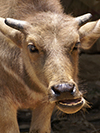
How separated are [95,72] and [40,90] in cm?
395

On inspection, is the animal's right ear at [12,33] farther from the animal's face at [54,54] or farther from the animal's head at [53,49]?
the animal's face at [54,54]

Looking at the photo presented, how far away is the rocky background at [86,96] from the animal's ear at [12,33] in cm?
267

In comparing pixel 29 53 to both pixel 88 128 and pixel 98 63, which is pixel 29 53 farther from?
pixel 98 63

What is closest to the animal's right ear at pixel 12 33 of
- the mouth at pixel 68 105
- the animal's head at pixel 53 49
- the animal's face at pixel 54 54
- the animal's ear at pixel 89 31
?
the animal's head at pixel 53 49

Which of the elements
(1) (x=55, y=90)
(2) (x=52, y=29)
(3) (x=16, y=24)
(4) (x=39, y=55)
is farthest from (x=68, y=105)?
(3) (x=16, y=24)

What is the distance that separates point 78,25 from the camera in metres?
5.27

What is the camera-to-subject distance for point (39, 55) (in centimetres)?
494

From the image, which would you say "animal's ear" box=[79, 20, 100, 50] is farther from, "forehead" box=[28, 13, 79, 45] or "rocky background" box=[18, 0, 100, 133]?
"rocky background" box=[18, 0, 100, 133]

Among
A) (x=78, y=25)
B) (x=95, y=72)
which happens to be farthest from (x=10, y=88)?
(x=95, y=72)

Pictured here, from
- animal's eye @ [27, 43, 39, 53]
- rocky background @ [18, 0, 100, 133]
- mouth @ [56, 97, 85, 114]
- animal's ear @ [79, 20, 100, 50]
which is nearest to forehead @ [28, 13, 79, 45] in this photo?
animal's eye @ [27, 43, 39, 53]

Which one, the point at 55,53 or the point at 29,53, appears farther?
the point at 29,53

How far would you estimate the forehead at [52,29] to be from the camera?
491 centimetres

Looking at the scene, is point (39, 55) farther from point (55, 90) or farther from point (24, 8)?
point (24, 8)

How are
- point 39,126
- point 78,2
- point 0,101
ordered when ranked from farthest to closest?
point 78,2
point 39,126
point 0,101
